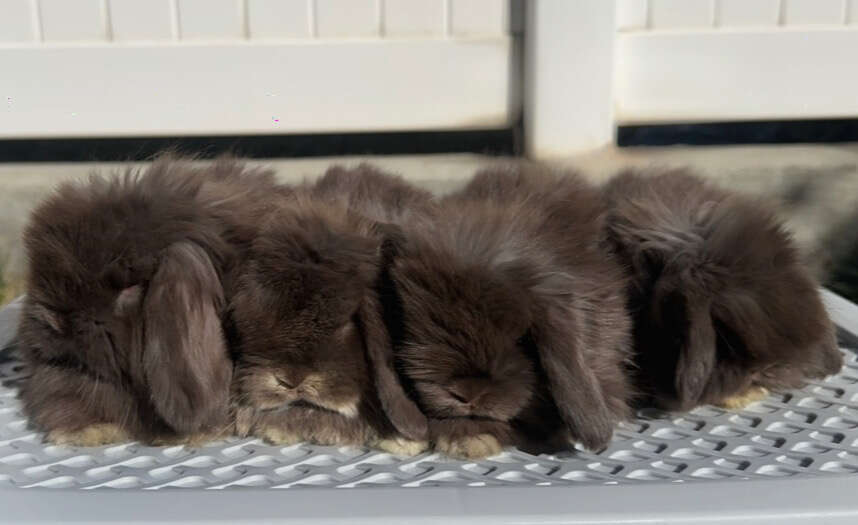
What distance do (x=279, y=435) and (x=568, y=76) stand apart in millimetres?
1685

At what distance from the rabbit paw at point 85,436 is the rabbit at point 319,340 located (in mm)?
222

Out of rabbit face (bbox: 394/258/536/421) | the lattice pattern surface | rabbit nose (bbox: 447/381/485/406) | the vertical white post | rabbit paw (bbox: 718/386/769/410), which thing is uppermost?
the vertical white post

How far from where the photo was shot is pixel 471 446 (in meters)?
1.43

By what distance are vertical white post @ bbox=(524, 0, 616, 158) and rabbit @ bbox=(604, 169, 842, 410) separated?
3.86 feet

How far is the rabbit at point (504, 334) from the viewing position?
1.37m

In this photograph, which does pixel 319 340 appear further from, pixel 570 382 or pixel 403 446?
pixel 570 382

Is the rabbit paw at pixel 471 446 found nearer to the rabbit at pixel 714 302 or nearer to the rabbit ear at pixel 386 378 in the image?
the rabbit ear at pixel 386 378

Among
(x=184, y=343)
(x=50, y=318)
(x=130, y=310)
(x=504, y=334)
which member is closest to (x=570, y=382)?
(x=504, y=334)

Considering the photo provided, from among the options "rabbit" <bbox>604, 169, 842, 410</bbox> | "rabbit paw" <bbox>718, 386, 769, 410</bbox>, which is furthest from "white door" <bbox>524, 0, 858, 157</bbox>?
"rabbit paw" <bbox>718, 386, 769, 410</bbox>

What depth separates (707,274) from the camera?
1512 millimetres

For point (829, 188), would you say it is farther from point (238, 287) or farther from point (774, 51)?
point (238, 287)

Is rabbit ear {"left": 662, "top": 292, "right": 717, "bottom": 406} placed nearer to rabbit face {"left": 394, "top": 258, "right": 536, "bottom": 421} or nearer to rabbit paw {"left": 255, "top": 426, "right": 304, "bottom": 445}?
rabbit face {"left": 394, "top": 258, "right": 536, "bottom": 421}

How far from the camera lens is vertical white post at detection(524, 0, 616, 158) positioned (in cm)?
272

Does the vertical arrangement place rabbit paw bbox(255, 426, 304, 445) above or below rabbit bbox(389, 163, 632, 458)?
below
